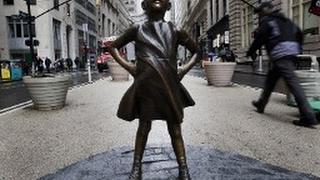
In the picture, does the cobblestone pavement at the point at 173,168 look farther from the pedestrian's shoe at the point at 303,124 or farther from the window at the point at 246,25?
the window at the point at 246,25

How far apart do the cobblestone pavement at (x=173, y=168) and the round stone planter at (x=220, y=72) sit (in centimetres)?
1043

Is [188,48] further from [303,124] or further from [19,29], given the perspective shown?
[19,29]

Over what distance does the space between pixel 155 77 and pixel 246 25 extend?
33.6 metres

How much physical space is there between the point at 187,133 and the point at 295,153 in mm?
1726

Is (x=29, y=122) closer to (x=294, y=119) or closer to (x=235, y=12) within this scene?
(x=294, y=119)

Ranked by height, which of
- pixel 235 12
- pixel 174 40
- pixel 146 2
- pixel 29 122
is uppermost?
pixel 235 12

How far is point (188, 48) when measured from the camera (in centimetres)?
355

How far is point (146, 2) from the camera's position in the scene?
3.30 metres

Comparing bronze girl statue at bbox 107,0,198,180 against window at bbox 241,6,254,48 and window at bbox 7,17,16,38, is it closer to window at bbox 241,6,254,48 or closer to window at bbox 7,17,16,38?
window at bbox 241,6,254,48

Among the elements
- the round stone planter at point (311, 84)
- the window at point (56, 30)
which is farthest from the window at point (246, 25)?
the round stone planter at point (311, 84)

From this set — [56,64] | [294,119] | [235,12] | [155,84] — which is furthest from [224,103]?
[56,64]

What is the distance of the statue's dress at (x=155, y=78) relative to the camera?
324cm

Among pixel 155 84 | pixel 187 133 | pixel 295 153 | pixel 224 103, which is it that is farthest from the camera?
pixel 224 103

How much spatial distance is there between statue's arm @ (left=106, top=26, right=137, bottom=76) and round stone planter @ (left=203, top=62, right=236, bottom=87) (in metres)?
→ 11.5
